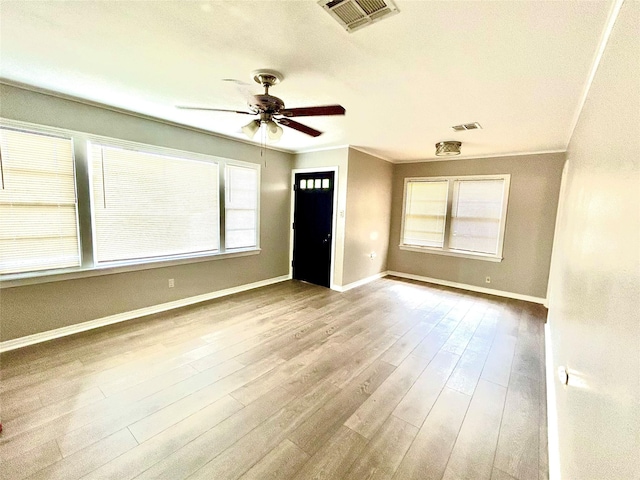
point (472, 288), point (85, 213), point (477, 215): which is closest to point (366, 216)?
point (477, 215)

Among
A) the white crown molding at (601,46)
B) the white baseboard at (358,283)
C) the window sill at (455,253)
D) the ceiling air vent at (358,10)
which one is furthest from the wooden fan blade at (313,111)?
the window sill at (455,253)

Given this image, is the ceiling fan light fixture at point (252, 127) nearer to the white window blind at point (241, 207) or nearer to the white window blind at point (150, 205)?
the white window blind at point (150, 205)

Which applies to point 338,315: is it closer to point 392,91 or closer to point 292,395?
point 292,395

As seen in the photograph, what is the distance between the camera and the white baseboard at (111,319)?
2732 mm

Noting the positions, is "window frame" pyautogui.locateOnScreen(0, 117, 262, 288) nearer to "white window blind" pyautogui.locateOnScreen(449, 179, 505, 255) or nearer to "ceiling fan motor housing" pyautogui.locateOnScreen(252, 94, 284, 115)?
"ceiling fan motor housing" pyautogui.locateOnScreen(252, 94, 284, 115)

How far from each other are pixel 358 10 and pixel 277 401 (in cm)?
262

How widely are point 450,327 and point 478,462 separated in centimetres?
204

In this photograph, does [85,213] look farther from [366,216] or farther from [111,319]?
[366,216]

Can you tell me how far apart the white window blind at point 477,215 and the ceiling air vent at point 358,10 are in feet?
14.5

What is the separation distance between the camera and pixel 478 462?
166cm

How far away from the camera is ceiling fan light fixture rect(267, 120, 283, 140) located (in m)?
2.35

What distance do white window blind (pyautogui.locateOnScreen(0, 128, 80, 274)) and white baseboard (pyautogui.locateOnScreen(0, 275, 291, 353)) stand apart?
71cm

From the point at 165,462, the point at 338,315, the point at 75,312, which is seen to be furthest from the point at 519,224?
the point at 75,312

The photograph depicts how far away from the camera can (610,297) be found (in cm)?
98
